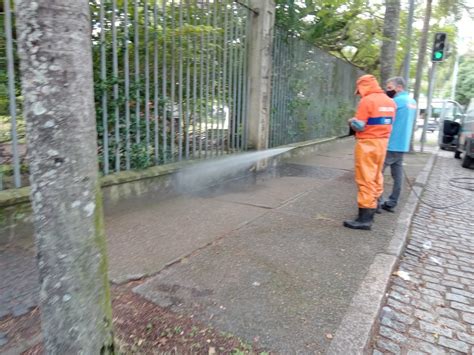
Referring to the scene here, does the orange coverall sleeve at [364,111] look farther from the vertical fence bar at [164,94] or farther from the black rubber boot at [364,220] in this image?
the vertical fence bar at [164,94]

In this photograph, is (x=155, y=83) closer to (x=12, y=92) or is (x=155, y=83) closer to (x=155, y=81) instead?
(x=155, y=81)

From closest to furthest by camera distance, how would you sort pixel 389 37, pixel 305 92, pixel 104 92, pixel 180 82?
pixel 104 92, pixel 180 82, pixel 389 37, pixel 305 92

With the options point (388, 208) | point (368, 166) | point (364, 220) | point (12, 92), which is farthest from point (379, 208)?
point (12, 92)

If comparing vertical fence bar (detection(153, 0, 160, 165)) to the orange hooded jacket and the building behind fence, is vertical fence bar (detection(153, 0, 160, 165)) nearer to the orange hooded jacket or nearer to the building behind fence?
the building behind fence

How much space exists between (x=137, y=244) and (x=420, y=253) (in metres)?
3.02

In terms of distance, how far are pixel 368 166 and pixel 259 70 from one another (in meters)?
3.38

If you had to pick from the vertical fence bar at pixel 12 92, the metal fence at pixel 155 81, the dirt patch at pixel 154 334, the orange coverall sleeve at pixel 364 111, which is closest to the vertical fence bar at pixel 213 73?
the metal fence at pixel 155 81

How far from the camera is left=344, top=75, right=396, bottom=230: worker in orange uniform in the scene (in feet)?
15.0

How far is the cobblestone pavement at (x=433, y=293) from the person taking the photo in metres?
2.80

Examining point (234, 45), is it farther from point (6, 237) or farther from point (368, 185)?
point (6, 237)

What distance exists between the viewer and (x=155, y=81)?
513 centimetres

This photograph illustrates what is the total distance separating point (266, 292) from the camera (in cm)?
313

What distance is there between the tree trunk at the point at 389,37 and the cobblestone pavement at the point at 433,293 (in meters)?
3.13

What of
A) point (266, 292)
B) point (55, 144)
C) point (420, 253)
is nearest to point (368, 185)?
point (420, 253)
